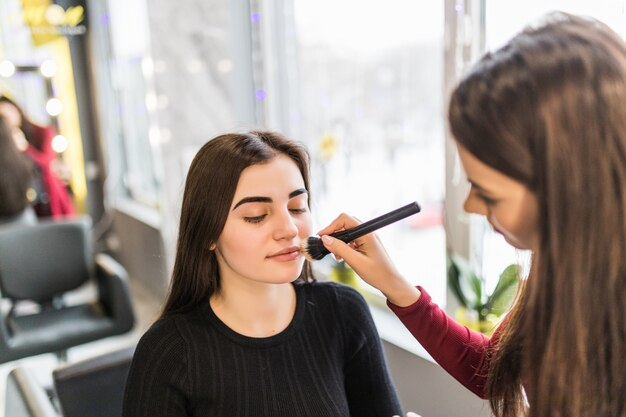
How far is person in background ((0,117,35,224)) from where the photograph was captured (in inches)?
113

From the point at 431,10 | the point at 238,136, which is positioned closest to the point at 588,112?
the point at 238,136

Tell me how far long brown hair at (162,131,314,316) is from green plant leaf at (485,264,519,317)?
0.51 meters

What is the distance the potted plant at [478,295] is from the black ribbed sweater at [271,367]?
35 centimetres

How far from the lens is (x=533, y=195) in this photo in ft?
A: 2.06

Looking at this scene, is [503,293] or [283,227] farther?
[503,293]

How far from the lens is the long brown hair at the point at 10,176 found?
2875 mm

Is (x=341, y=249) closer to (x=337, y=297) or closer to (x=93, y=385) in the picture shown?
(x=337, y=297)

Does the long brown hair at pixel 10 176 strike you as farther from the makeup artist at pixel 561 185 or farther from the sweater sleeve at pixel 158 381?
the makeup artist at pixel 561 185

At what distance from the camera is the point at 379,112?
6.58ft

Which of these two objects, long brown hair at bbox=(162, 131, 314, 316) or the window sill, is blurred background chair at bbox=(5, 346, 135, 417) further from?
the window sill

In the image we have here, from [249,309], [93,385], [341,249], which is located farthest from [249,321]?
[93,385]

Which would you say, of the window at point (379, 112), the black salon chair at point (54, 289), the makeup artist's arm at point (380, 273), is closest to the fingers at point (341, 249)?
the makeup artist's arm at point (380, 273)

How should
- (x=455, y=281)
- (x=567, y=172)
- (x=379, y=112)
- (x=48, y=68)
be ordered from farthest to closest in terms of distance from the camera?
(x=48, y=68) → (x=379, y=112) → (x=455, y=281) → (x=567, y=172)

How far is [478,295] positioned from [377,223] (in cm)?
59
